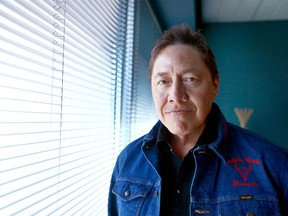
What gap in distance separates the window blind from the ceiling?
5.03 ft

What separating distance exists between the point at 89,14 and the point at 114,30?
418 mm

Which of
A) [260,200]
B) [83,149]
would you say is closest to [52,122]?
[83,149]

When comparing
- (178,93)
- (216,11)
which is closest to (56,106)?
(178,93)

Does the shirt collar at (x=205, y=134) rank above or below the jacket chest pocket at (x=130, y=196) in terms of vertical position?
above

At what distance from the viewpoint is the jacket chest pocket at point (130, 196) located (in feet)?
3.50

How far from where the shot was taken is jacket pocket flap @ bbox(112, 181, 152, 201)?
107cm

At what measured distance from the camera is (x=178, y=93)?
1.00 metres

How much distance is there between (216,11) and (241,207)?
10.8 ft

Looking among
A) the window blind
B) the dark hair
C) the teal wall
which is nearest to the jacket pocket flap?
the window blind

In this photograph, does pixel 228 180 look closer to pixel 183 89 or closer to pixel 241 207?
pixel 241 207

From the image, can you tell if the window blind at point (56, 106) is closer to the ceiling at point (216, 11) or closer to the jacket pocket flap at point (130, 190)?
the jacket pocket flap at point (130, 190)

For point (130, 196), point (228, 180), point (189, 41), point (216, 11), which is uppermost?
point (216, 11)

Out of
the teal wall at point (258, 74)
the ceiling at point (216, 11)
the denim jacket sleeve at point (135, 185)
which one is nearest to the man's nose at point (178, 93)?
the denim jacket sleeve at point (135, 185)

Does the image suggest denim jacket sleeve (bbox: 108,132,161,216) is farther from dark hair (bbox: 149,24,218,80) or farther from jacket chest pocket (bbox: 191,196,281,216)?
dark hair (bbox: 149,24,218,80)
